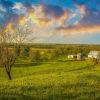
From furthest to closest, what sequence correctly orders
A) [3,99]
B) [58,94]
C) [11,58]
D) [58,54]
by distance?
[58,54] → [11,58] → [58,94] → [3,99]

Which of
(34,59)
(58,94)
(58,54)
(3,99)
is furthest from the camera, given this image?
(58,54)

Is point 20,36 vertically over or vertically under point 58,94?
over

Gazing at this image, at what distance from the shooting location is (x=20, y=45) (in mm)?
49188

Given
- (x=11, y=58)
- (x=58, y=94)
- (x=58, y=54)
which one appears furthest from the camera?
(x=58, y=54)

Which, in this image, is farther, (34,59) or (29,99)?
(34,59)

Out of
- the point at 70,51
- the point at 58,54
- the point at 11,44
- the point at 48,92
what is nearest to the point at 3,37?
the point at 11,44

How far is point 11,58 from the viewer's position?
4822cm

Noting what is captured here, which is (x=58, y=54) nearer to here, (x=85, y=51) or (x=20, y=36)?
(x=85, y=51)

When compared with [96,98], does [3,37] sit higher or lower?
higher

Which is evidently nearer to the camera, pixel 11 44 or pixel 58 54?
pixel 11 44

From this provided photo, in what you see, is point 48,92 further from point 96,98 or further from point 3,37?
point 3,37

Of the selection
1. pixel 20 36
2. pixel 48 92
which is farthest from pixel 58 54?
pixel 48 92

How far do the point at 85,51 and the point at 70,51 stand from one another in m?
10.1

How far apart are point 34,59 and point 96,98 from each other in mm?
109322
